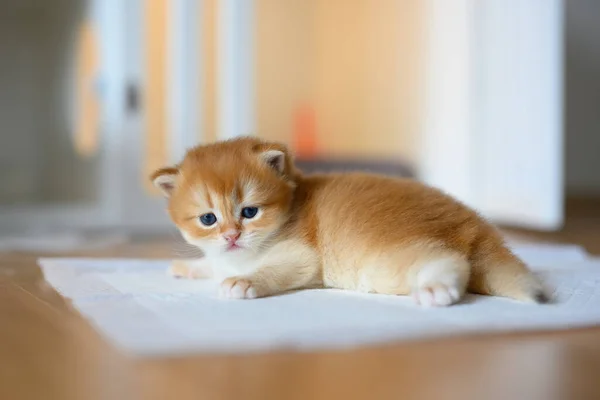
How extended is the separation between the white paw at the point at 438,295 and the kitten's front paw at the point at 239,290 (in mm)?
318

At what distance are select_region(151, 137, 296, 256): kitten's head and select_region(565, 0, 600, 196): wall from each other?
3.55 metres

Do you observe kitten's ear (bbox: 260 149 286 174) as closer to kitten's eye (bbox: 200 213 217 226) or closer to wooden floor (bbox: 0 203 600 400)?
kitten's eye (bbox: 200 213 217 226)

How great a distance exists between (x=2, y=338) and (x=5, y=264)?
→ 99 cm

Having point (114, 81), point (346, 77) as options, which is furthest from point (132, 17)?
point (346, 77)

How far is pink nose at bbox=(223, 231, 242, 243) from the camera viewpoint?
1.40 meters

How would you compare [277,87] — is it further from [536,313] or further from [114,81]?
[536,313]

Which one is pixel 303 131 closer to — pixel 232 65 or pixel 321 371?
pixel 232 65

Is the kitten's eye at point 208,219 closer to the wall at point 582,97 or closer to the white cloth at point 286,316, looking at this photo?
the white cloth at point 286,316

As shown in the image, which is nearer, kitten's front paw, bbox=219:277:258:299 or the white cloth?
the white cloth

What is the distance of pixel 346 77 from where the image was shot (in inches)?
195

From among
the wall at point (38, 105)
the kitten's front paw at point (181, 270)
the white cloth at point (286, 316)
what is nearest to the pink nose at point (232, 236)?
the white cloth at point (286, 316)

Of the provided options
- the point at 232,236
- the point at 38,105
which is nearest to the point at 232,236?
the point at 232,236

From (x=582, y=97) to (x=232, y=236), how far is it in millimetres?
3836

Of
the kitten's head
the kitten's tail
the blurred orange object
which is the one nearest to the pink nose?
the kitten's head
